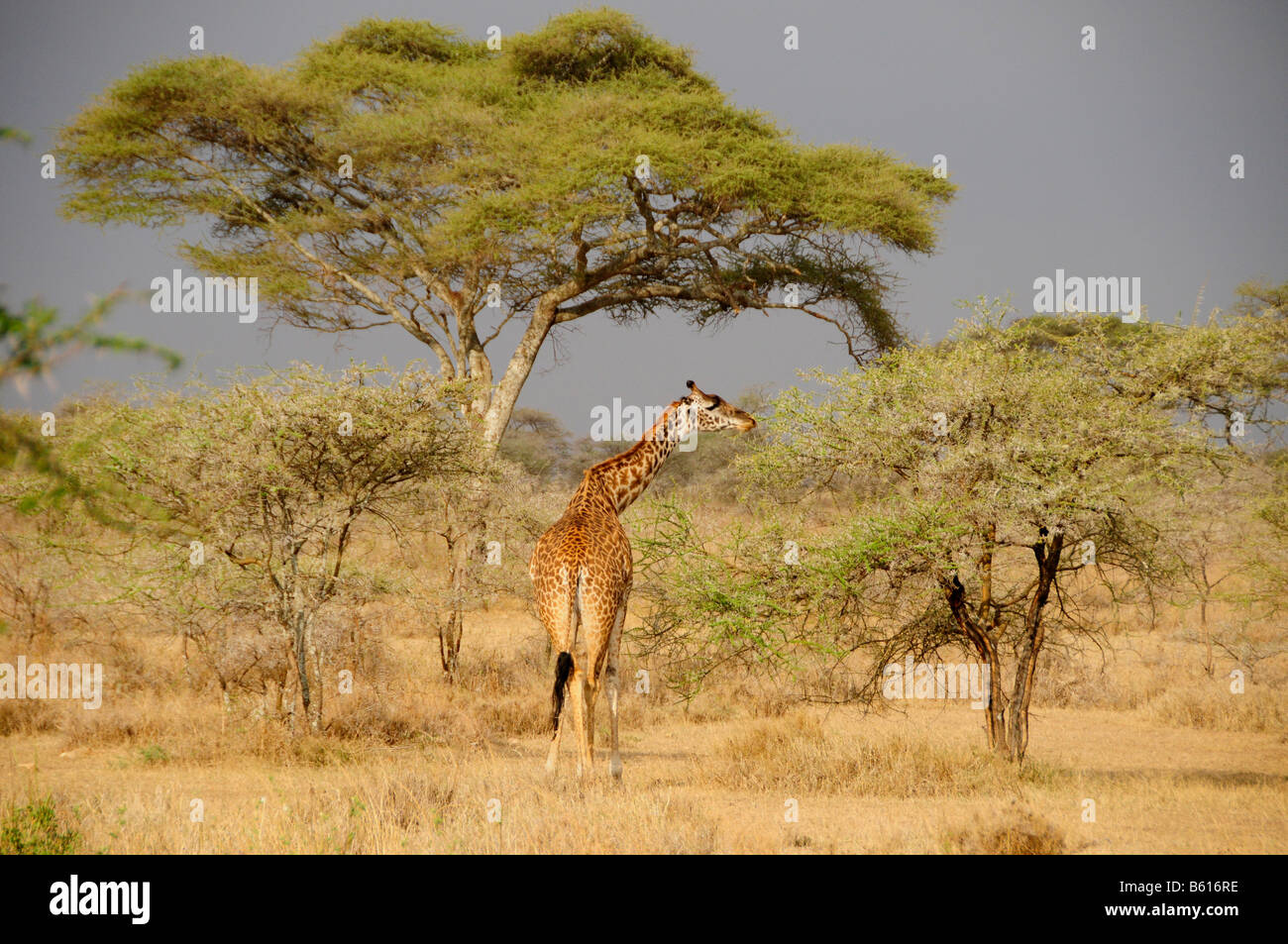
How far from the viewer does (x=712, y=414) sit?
1098cm

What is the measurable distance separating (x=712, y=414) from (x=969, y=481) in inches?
102

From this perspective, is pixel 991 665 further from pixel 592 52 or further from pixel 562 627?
pixel 592 52

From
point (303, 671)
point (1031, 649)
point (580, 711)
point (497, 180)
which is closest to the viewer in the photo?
point (580, 711)

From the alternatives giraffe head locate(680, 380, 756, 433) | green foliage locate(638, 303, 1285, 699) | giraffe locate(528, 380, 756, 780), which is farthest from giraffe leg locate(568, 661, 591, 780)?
giraffe head locate(680, 380, 756, 433)

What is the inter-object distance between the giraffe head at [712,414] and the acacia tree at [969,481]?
0.30m

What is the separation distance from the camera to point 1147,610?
21609mm

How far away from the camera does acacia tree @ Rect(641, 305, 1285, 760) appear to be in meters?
9.56

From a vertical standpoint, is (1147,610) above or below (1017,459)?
below

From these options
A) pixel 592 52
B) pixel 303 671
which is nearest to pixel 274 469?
pixel 303 671

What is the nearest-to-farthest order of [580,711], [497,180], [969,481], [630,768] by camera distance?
[580,711] < [969,481] < [630,768] < [497,180]
